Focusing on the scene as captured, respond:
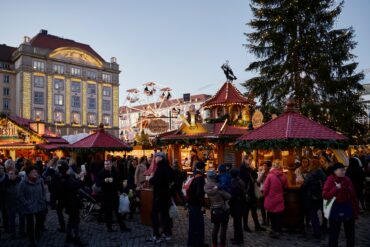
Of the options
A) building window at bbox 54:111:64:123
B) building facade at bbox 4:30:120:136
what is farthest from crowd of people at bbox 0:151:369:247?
building window at bbox 54:111:64:123

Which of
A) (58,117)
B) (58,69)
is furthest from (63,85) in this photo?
(58,117)

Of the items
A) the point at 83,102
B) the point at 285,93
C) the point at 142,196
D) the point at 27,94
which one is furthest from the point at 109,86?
the point at 142,196

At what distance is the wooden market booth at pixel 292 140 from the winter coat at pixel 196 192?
2994 mm

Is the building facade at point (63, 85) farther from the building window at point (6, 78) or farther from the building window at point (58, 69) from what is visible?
the building window at point (6, 78)

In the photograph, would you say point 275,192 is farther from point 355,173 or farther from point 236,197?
point 355,173

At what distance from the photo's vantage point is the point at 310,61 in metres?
22.2

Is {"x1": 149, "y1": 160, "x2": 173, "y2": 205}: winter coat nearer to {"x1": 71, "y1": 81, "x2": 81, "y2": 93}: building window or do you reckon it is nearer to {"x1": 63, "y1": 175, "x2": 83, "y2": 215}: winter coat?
{"x1": 63, "y1": 175, "x2": 83, "y2": 215}: winter coat

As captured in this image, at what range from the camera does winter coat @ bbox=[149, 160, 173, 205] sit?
25.4 feet

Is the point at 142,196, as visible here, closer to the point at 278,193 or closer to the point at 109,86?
the point at 278,193

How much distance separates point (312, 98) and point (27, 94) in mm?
48120

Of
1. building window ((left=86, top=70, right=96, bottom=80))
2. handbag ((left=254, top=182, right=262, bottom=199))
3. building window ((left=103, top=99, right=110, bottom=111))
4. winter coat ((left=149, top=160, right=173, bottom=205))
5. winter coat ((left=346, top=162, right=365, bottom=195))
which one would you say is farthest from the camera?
building window ((left=103, top=99, right=110, bottom=111))

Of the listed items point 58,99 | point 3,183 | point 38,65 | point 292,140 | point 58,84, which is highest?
point 38,65

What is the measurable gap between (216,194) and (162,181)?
151cm

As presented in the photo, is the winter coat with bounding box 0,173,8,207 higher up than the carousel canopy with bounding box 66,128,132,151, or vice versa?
the carousel canopy with bounding box 66,128,132,151
